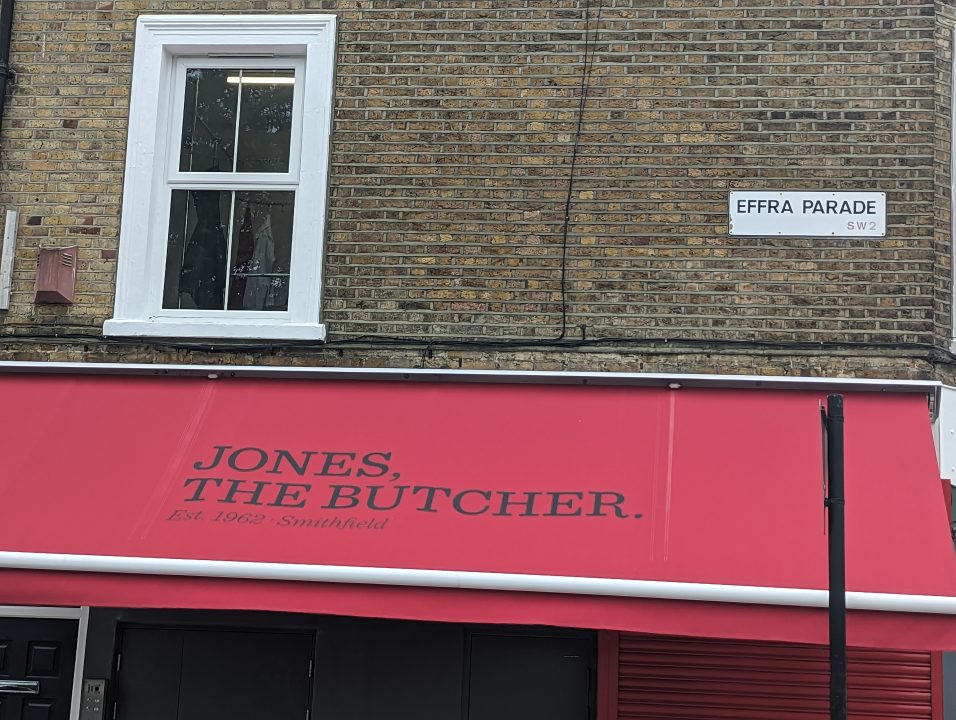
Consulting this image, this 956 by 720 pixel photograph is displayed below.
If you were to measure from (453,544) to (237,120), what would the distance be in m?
3.66

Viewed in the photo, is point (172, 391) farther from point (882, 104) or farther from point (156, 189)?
point (882, 104)

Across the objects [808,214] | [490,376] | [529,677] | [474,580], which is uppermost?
[808,214]

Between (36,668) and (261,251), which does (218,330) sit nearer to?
(261,251)

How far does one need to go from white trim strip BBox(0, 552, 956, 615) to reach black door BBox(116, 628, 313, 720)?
1551mm

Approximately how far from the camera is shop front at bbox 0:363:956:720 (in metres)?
5.91

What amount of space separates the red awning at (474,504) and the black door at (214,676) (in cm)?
134

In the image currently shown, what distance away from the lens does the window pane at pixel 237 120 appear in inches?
316

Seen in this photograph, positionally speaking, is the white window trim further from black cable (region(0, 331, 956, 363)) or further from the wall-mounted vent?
the wall-mounted vent

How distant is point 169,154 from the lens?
26.4 ft

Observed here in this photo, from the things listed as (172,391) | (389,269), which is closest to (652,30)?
(389,269)

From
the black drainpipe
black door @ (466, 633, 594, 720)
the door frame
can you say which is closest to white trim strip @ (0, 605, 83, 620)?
the door frame

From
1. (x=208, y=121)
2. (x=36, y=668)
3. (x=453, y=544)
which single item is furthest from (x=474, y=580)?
(x=208, y=121)

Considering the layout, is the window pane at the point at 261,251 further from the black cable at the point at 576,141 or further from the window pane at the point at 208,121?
the black cable at the point at 576,141

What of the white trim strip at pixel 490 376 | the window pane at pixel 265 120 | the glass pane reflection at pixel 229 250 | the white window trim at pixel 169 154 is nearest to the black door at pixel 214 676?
the white trim strip at pixel 490 376
